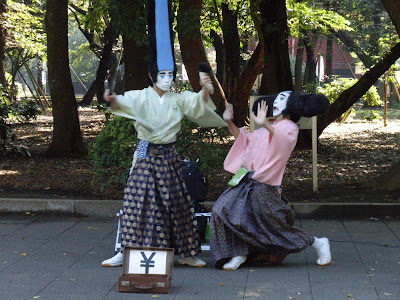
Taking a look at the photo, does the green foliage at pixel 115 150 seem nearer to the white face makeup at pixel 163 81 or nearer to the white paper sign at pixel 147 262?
the white face makeup at pixel 163 81

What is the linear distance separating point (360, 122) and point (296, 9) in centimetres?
679

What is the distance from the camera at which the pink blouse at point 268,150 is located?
6.56 meters

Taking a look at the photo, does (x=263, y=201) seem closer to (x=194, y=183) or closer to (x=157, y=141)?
(x=194, y=183)

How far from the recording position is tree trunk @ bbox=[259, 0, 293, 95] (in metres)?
14.8

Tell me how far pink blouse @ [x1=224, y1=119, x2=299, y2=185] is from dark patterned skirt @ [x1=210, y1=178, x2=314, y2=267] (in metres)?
0.11

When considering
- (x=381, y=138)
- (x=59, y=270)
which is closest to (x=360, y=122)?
(x=381, y=138)

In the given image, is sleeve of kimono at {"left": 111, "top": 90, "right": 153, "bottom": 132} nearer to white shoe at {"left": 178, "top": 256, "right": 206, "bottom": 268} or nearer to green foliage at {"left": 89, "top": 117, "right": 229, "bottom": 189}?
white shoe at {"left": 178, "top": 256, "right": 206, "bottom": 268}

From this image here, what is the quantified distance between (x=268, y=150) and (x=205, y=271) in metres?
1.27

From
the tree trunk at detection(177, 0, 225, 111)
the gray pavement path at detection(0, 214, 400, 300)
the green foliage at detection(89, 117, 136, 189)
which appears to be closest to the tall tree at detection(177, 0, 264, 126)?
the tree trunk at detection(177, 0, 225, 111)

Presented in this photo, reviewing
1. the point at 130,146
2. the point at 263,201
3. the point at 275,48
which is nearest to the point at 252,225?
the point at 263,201

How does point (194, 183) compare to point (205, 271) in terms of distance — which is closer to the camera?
point (205, 271)

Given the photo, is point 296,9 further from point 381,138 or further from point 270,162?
point 270,162

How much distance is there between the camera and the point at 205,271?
6.72 meters

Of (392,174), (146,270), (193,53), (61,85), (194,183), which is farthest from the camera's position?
(193,53)
